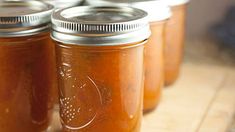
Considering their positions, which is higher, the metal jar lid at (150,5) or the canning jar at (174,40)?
the metal jar lid at (150,5)

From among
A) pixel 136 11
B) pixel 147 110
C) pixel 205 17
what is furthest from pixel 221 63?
pixel 136 11

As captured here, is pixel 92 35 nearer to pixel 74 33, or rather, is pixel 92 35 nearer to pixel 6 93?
pixel 74 33

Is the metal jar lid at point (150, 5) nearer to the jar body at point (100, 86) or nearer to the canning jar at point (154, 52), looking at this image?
the canning jar at point (154, 52)

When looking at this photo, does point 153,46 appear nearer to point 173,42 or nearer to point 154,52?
point 154,52

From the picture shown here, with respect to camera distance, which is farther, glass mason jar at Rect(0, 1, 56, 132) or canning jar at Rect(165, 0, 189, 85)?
canning jar at Rect(165, 0, 189, 85)

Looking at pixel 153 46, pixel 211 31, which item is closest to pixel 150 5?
pixel 153 46

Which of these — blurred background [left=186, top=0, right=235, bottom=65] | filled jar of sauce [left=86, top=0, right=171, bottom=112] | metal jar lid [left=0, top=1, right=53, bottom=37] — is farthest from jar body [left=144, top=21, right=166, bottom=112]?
blurred background [left=186, top=0, right=235, bottom=65]

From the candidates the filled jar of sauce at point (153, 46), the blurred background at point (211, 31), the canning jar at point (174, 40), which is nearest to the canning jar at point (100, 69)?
the filled jar of sauce at point (153, 46)

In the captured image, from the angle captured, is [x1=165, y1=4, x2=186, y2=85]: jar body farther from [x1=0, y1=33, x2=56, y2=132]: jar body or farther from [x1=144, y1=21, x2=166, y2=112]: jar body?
[x1=0, y1=33, x2=56, y2=132]: jar body
